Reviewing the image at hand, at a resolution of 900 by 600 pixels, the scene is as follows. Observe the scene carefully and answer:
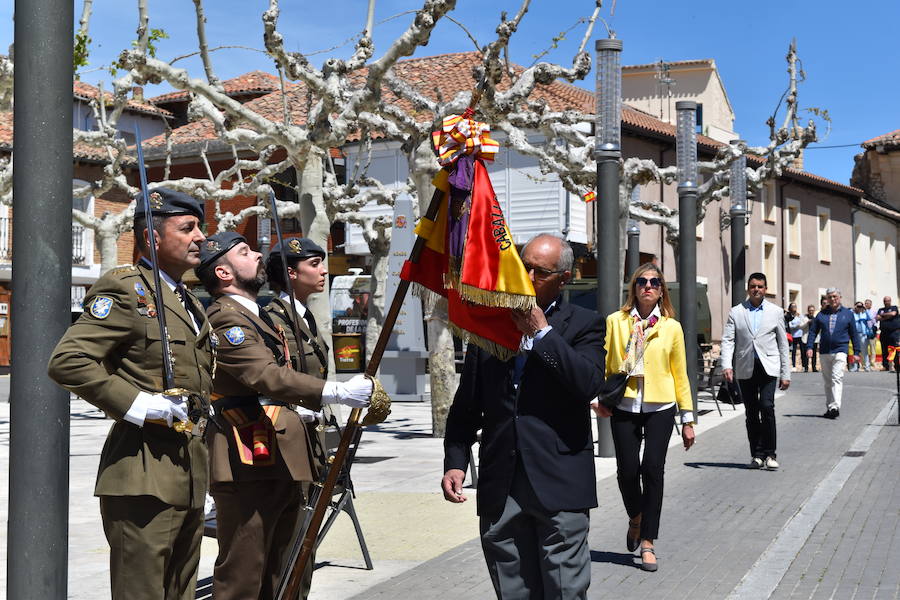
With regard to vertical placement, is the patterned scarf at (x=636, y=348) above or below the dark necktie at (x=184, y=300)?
below

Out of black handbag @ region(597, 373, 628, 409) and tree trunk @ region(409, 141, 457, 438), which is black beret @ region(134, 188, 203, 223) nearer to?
black handbag @ region(597, 373, 628, 409)

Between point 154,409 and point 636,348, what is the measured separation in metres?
4.42

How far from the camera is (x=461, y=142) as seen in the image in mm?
4273

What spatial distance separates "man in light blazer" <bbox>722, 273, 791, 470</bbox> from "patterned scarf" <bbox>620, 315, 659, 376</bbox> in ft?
13.1

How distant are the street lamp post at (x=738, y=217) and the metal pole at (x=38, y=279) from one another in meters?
19.2

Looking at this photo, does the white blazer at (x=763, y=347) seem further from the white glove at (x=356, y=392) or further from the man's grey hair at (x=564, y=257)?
the white glove at (x=356, y=392)

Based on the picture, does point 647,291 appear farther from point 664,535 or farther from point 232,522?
point 232,522

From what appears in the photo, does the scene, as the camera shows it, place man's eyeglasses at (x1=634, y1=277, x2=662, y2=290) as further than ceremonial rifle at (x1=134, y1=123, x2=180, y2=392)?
Yes

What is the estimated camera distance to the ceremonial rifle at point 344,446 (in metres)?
4.25

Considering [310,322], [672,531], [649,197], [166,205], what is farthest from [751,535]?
[649,197]

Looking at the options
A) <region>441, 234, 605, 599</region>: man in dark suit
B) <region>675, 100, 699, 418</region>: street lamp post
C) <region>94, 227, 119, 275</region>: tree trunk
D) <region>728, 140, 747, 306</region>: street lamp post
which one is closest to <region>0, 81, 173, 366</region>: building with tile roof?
<region>94, 227, 119, 275</region>: tree trunk

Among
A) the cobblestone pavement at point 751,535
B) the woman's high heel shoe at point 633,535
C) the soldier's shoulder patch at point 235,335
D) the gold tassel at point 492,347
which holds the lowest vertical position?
the cobblestone pavement at point 751,535

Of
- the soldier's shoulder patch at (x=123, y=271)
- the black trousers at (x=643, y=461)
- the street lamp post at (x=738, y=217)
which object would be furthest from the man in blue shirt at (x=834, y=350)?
the soldier's shoulder patch at (x=123, y=271)

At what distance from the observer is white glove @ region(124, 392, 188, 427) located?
3773mm
